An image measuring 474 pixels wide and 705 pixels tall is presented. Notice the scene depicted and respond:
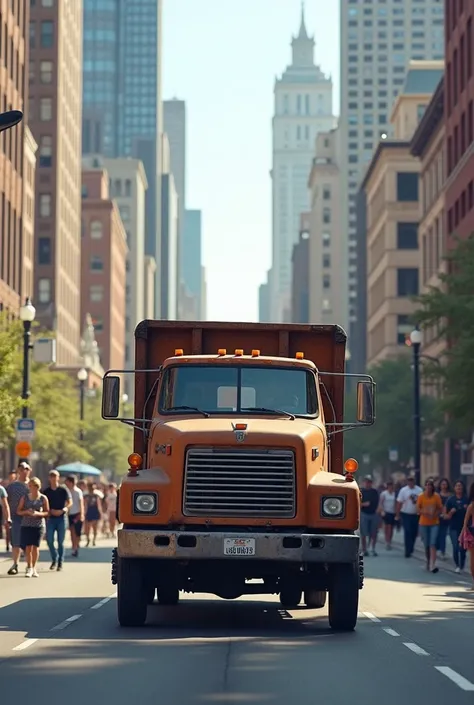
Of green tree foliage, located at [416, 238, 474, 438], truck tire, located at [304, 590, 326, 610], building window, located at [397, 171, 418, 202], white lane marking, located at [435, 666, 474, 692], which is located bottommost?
white lane marking, located at [435, 666, 474, 692]

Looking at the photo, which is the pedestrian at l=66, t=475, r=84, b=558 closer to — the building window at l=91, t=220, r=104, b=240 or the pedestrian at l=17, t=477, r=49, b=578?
the pedestrian at l=17, t=477, r=49, b=578

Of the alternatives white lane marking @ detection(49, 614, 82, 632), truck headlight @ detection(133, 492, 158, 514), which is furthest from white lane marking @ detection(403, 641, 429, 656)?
white lane marking @ detection(49, 614, 82, 632)

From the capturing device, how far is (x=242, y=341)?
19.4 m

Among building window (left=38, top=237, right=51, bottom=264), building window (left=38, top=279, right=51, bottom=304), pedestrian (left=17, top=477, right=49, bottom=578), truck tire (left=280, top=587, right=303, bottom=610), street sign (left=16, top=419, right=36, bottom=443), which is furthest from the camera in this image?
building window (left=38, top=279, right=51, bottom=304)

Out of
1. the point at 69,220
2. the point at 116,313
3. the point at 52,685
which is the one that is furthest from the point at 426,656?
the point at 116,313

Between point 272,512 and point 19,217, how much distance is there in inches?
2921

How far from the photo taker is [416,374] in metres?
51.9

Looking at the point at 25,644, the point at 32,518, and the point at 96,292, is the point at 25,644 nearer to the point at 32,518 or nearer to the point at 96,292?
the point at 32,518

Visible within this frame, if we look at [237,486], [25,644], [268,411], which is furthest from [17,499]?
[25,644]

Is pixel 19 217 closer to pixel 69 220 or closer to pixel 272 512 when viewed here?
pixel 69 220

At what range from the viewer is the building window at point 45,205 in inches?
5207

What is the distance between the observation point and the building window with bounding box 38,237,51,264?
132m

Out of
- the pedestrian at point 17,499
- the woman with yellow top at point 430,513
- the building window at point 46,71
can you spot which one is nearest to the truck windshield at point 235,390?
the pedestrian at point 17,499

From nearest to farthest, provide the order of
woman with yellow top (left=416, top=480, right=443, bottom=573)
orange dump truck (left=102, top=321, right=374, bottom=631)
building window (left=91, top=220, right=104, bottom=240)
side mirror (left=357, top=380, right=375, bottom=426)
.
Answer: orange dump truck (left=102, top=321, right=374, bottom=631)
side mirror (left=357, top=380, right=375, bottom=426)
woman with yellow top (left=416, top=480, right=443, bottom=573)
building window (left=91, top=220, right=104, bottom=240)
